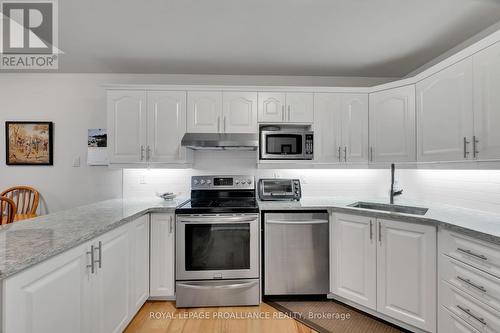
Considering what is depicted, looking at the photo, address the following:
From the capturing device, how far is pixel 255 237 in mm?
2311

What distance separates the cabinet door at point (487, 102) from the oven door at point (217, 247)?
1.76 m

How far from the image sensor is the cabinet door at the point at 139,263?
1948mm

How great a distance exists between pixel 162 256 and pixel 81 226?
0.95 m

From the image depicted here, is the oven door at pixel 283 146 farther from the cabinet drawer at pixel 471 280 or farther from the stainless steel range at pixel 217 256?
the cabinet drawer at pixel 471 280

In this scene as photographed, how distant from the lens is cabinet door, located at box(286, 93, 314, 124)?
2730 millimetres

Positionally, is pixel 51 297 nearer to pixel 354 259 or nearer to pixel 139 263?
pixel 139 263

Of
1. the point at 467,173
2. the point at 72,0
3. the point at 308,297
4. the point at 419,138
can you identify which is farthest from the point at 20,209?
the point at 467,173

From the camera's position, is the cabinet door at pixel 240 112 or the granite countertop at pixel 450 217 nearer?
the granite countertop at pixel 450 217

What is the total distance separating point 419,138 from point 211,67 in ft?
7.47

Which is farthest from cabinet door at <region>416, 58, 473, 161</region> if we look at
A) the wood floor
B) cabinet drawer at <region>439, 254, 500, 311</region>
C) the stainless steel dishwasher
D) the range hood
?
the wood floor

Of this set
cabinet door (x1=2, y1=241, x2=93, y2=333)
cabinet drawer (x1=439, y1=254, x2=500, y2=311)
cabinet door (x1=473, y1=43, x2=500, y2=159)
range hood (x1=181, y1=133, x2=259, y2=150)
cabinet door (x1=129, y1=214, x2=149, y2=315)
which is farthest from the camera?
range hood (x1=181, y1=133, x2=259, y2=150)

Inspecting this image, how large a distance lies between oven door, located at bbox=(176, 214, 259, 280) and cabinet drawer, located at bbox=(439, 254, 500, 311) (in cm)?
142

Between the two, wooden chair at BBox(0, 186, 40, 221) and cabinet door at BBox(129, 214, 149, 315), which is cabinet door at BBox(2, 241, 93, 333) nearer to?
cabinet door at BBox(129, 214, 149, 315)

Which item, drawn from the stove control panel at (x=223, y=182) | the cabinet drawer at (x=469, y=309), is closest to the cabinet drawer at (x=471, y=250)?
the cabinet drawer at (x=469, y=309)
